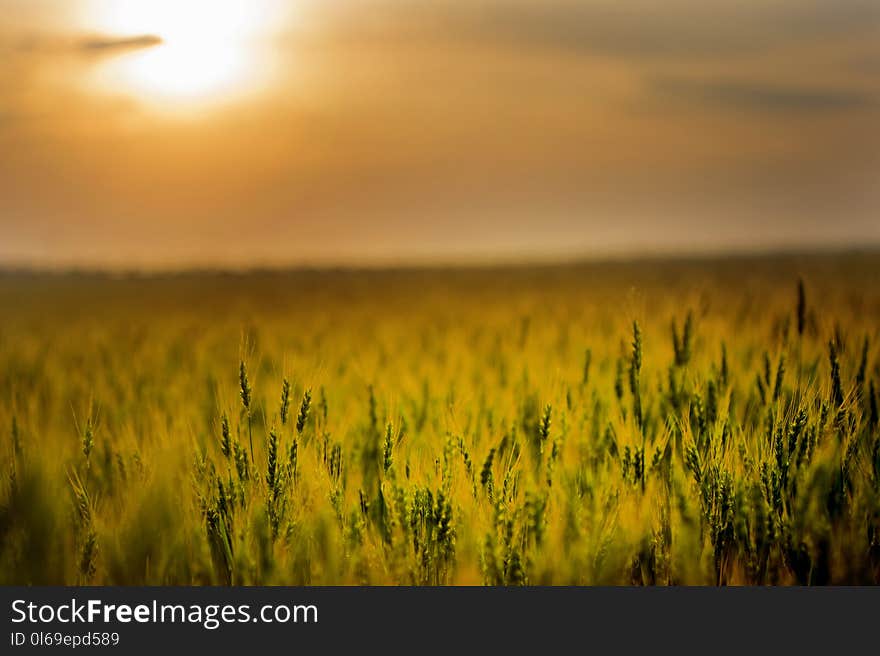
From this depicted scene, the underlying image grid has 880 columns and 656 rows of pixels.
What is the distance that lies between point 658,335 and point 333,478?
227cm

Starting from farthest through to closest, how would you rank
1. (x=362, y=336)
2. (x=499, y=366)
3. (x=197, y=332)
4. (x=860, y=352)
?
1. (x=197, y=332)
2. (x=362, y=336)
3. (x=499, y=366)
4. (x=860, y=352)

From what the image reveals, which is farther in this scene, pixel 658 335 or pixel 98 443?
pixel 658 335

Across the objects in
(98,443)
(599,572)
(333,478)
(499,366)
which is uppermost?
(499,366)

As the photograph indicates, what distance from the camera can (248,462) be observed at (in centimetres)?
187

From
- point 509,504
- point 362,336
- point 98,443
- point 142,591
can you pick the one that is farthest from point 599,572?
point 362,336

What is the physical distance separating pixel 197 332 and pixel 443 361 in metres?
2.32

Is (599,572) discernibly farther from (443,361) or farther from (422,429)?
(443,361)

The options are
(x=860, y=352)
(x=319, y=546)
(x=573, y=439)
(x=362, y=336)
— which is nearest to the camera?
(x=319, y=546)

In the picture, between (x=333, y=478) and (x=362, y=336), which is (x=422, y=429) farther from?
(x=362, y=336)

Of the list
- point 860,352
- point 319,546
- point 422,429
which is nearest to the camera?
point 319,546

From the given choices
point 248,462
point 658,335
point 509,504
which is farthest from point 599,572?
point 658,335

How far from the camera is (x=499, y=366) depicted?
11.4ft

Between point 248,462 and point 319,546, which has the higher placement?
point 248,462

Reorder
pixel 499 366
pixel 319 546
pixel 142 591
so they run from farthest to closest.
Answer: pixel 499 366
pixel 319 546
pixel 142 591
